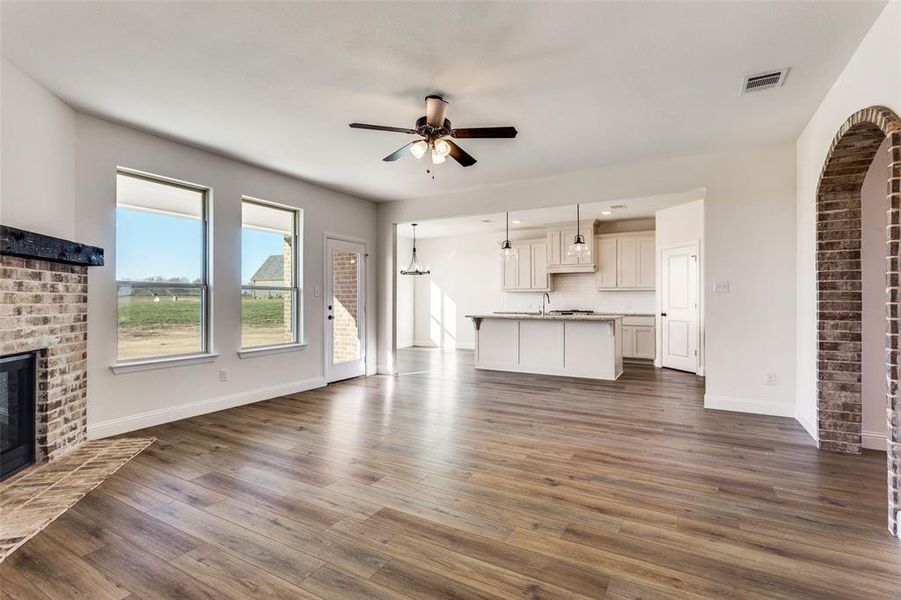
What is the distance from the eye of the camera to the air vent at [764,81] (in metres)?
2.94

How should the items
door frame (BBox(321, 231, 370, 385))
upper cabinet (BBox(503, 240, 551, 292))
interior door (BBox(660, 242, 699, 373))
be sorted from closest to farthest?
door frame (BBox(321, 231, 370, 385))
interior door (BBox(660, 242, 699, 373))
upper cabinet (BBox(503, 240, 551, 292))

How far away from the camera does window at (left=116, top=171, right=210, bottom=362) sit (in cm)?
390

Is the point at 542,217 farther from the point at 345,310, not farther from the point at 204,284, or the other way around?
the point at 204,284

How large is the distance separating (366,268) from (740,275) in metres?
4.91

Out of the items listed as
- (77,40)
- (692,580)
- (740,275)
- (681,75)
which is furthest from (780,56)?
(77,40)

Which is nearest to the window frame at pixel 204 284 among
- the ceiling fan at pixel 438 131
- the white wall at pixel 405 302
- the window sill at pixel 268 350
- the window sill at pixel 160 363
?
the window sill at pixel 160 363

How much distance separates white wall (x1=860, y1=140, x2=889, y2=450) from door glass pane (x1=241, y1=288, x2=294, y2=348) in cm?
579

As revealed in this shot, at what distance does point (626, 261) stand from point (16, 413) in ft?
27.9

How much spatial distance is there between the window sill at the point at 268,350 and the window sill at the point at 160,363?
1.14 feet

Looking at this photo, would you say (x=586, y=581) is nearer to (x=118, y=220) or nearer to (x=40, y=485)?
(x=40, y=485)

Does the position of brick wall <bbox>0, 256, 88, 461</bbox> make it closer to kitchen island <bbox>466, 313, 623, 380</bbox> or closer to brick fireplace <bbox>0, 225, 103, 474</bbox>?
brick fireplace <bbox>0, 225, 103, 474</bbox>

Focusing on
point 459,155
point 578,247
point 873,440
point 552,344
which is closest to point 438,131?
point 459,155

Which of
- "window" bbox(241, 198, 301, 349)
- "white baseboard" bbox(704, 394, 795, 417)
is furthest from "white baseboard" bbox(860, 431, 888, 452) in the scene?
"window" bbox(241, 198, 301, 349)

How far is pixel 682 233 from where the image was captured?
7.07 meters
